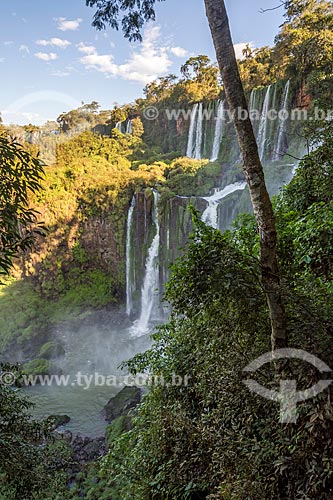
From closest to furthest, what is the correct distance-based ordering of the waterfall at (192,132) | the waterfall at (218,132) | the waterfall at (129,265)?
1. the waterfall at (129,265)
2. the waterfall at (218,132)
3. the waterfall at (192,132)

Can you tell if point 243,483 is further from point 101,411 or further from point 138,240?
point 138,240

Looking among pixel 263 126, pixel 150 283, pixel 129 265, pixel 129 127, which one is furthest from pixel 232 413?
pixel 129 127

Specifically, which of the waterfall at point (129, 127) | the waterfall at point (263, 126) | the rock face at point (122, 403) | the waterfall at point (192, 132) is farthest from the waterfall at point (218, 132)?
the rock face at point (122, 403)

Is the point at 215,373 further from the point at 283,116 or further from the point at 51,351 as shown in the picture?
the point at 283,116

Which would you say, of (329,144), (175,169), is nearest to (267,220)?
(329,144)

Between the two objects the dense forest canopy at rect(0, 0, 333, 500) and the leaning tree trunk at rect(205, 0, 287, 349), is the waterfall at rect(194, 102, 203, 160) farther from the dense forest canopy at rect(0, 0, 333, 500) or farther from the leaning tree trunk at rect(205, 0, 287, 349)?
the leaning tree trunk at rect(205, 0, 287, 349)

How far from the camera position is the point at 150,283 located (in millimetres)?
16672

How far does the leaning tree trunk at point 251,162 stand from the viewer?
2369 mm

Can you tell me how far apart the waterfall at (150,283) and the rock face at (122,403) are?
5816 millimetres

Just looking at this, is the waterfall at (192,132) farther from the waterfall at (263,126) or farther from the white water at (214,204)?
the white water at (214,204)

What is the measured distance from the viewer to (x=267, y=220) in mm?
2385

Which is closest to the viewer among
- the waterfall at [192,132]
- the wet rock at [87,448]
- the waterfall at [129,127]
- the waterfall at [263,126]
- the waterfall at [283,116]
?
the wet rock at [87,448]

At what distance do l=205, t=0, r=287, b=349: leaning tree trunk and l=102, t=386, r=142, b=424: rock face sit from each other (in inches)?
328

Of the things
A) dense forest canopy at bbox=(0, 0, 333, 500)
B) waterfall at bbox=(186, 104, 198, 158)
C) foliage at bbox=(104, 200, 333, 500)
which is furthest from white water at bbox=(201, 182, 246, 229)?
foliage at bbox=(104, 200, 333, 500)
